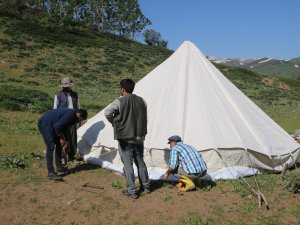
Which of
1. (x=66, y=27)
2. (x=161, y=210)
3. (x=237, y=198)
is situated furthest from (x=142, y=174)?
(x=66, y=27)

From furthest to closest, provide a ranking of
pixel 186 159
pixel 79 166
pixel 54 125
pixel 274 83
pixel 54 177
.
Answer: pixel 274 83
pixel 79 166
pixel 54 177
pixel 54 125
pixel 186 159

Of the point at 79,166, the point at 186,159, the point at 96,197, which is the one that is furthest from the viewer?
the point at 79,166

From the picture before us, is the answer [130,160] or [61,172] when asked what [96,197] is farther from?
[61,172]

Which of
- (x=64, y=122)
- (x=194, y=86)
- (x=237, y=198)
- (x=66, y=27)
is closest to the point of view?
(x=237, y=198)

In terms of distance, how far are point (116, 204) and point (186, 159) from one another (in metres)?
1.35

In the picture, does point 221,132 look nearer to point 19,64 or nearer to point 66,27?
point 19,64

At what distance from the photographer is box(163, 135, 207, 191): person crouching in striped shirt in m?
6.16

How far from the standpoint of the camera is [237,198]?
6.06m

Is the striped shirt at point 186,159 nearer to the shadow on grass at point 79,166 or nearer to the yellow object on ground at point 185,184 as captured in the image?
the yellow object on ground at point 185,184

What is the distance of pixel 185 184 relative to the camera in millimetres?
6305

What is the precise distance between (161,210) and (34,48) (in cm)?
3224

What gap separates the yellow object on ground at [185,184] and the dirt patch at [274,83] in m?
38.3

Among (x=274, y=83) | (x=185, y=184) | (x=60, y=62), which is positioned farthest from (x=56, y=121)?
(x=274, y=83)

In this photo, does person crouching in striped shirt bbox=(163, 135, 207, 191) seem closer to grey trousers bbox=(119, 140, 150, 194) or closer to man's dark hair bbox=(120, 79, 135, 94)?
grey trousers bbox=(119, 140, 150, 194)
